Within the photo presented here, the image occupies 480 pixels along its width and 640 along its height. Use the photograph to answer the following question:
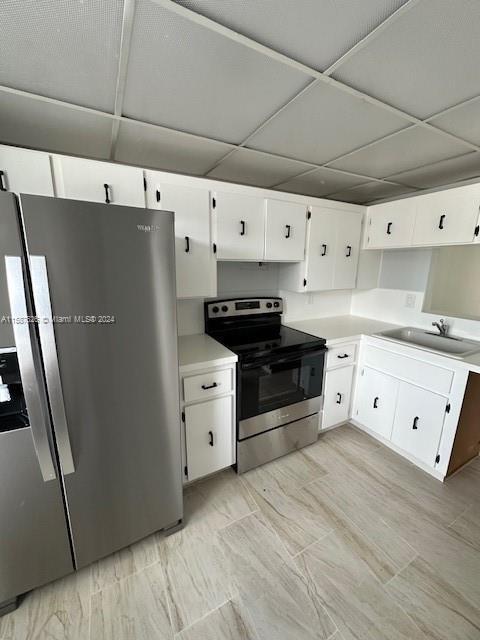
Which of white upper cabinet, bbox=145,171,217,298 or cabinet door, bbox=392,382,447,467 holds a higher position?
white upper cabinet, bbox=145,171,217,298

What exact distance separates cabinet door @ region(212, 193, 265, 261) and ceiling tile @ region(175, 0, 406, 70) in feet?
3.17

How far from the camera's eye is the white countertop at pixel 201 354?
1666 mm

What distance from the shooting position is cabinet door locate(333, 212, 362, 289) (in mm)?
2439

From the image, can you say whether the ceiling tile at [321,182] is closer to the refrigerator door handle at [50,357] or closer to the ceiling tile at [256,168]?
the ceiling tile at [256,168]

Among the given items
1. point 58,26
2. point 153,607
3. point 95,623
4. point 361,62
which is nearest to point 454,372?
point 361,62

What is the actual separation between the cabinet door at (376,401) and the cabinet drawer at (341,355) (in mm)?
182

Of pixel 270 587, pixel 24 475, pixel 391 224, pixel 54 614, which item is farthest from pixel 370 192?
pixel 54 614

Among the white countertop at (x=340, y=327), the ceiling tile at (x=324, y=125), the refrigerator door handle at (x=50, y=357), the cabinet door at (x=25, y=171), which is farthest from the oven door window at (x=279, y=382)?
the cabinet door at (x=25, y=171)

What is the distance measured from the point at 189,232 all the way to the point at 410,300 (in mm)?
2213

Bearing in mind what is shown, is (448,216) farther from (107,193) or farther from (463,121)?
(107,193)

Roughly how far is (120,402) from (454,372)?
6.92ft

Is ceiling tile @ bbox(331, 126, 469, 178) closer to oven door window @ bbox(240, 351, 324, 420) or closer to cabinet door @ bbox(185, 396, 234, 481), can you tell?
oven door window @ bbox(240, 351, 324, 420)

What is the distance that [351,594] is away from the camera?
50.9 inches

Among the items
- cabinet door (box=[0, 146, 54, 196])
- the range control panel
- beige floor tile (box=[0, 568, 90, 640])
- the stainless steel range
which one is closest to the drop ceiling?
cabinet door (box=[0, 146, 54, 196])
